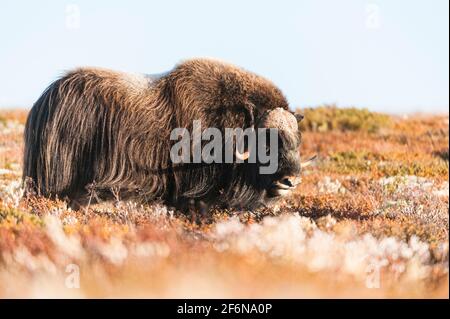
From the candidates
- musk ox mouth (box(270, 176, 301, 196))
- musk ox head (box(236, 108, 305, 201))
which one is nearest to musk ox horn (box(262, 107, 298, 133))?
musk ox head (box(236, 108, 305, 201))

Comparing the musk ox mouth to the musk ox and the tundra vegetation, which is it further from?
the tundra vegetation

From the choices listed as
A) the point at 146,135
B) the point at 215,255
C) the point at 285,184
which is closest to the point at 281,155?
the point at 285,184

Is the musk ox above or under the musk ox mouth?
above

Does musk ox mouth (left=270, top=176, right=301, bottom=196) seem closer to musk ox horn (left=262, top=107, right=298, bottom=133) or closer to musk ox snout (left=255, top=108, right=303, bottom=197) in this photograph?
musk ox snout (left=255, top=108, right=303, bottom=197)

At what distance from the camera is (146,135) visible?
223 inches

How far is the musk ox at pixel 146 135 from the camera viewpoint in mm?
5602

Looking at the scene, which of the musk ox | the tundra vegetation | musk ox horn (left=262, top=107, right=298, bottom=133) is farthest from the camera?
musk ox horn (left=262, top=107, right=298, bottom=133)

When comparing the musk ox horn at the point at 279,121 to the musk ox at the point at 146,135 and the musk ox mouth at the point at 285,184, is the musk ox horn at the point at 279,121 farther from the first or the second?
the musk ox mouth at the point at 285,184

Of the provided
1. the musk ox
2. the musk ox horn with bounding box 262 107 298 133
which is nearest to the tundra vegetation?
the musk ox

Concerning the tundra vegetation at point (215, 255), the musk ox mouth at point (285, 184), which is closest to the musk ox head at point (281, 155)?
the musk ox mouth at point (285, 184)

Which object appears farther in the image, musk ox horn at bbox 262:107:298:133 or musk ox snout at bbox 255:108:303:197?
musk ox horn at bbox 262:107:298:133

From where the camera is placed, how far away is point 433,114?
17422mm

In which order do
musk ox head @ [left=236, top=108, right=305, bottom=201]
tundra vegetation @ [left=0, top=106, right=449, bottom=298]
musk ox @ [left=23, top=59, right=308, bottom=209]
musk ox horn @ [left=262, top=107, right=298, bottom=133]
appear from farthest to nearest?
musk ox horn @ [left=262, top=107, right=298, bottom=133] → musk ox head @ [left=236, top=108, right=305, bottom=201] → musk ox @ [left=23, top=59, right=308, bottom=209] → tundra vegetation @ [left=0, top=106, right=449, bottom=298]

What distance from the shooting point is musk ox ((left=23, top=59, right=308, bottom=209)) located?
560cm
